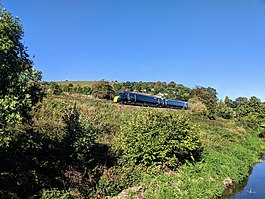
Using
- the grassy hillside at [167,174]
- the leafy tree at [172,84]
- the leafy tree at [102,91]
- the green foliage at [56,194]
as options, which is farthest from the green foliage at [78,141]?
the leafy tree at [172,84]

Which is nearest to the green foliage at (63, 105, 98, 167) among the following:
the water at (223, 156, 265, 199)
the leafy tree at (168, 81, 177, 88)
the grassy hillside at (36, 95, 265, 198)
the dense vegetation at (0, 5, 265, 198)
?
the dense vegetation at (0, 5, 265, 198)

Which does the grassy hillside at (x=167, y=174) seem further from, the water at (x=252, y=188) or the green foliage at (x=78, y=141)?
the green foliage at (x=78, y=141)

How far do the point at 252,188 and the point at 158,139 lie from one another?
27.6ft

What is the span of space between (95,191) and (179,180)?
237 inches

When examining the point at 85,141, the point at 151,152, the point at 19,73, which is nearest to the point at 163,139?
the point at 151,152

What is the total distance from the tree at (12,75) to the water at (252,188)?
1465 centimetres

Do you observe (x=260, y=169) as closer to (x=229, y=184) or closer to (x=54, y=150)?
(x=229, y=184)

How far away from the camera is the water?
1717cm

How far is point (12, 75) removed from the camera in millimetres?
9070

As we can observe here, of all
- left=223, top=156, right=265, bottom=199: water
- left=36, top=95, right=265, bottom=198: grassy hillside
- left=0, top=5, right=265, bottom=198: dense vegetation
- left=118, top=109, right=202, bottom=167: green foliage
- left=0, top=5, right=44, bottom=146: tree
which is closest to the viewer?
left=0, top=5, right=44, bottom=146: tree

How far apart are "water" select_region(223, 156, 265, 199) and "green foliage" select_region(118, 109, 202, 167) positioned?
395 centimetres

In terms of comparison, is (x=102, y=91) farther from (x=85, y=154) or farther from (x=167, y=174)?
(x=85, y=154)

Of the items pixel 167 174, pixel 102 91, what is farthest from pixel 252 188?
pixel 102 91

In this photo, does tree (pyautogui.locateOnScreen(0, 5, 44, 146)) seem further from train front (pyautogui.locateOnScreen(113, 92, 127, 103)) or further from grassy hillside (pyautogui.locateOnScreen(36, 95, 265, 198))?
train front (pyautogui.locateOnScreen(113, 92, 127, 103))
